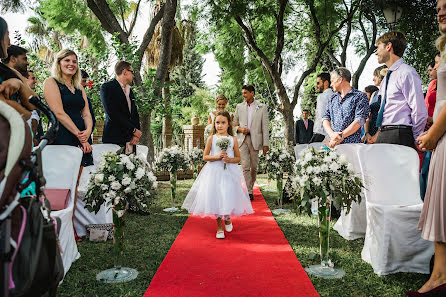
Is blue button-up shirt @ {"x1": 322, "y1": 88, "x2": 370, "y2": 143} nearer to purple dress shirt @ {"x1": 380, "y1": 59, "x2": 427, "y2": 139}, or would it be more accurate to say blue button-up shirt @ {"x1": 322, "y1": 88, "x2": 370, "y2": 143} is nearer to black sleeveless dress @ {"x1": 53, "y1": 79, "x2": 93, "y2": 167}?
purple dress shirt @ {"x1": 380, "y1": 59, "x2": 427, "y2": 139}

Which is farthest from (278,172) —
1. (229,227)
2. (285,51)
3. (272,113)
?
(272,113)

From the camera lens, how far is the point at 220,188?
5.15 metres

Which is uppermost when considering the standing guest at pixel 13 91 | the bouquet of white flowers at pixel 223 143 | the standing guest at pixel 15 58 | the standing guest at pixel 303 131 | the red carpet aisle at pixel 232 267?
the standing guest at pixel 15 58

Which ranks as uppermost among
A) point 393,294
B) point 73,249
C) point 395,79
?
point 395,79

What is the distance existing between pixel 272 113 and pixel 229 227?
29307mm

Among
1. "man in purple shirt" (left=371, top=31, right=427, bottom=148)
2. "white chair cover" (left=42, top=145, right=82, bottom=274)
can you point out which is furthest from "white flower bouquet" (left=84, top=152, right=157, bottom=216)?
"man in purple shirt" (left=371, top=31, right=427, bottom=148)

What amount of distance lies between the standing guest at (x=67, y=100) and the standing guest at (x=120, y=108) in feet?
2.43

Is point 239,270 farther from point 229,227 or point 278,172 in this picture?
point 278,172

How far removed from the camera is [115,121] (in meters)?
5.48

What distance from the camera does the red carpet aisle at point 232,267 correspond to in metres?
3.16

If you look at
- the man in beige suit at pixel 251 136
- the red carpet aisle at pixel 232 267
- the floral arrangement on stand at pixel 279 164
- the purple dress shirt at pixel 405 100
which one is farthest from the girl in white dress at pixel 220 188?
the man in beige suit at pixel 251 136

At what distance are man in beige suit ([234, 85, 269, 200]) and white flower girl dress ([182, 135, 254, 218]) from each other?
2647 millimetres

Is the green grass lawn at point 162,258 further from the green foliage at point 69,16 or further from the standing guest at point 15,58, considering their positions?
the green foliage at point 69,16

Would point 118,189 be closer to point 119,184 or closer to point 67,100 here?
point 119,184
